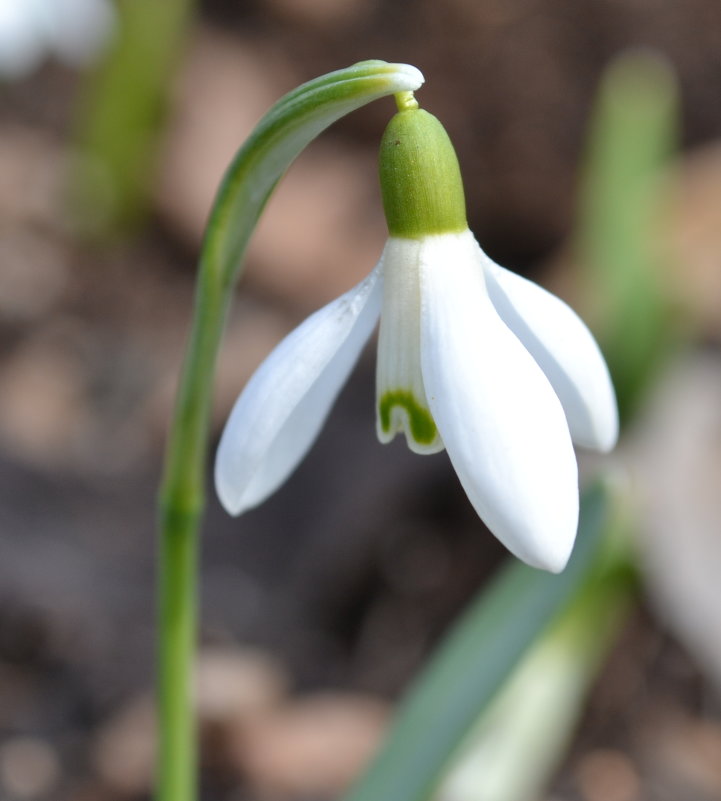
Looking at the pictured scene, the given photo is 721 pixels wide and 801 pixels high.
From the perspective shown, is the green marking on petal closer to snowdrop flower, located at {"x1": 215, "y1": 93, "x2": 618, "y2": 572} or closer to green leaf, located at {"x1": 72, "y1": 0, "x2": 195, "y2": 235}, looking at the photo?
snowdrop flower, located at {"x1": 215, "y1": 93, "x2": 618, "y2": 572}

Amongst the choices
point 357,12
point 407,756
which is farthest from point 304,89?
point 357,12

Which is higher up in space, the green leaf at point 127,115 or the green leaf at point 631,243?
the green leaf at point 127,115

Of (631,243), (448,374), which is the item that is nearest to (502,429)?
(448,374)

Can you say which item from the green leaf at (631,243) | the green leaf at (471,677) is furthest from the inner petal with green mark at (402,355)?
the green leaf at (631,243)

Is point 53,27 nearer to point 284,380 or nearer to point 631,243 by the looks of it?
point 631,243

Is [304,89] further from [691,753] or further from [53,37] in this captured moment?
[53,37]

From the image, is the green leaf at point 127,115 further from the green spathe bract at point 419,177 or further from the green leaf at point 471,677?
the green spathe bract at point 419,177
